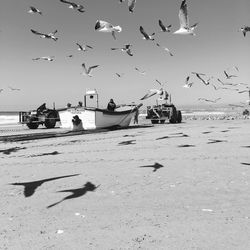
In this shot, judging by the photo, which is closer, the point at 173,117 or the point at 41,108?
the point at 41,108

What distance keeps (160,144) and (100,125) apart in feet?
29.7

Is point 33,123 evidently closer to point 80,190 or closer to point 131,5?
point 131,5

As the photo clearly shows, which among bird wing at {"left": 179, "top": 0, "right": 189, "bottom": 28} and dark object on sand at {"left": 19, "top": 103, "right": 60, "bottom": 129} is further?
dark object on sand at {"left": 19, "top": 103, "right": 60, "bottom": 129}

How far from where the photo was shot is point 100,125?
2233 centimetres

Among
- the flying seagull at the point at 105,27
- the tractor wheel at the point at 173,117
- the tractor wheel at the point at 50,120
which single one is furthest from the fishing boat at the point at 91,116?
the flying seagull at the point at 105,27

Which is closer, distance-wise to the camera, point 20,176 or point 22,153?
point 20,176

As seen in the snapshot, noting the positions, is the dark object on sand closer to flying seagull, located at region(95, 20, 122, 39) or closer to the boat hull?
the boat hull

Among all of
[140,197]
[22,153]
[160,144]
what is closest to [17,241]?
[140,197]

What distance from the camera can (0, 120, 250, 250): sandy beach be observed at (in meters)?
4.58

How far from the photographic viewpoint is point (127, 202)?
20.0 ft

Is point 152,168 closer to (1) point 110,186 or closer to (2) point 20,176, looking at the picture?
(1) point 110,186

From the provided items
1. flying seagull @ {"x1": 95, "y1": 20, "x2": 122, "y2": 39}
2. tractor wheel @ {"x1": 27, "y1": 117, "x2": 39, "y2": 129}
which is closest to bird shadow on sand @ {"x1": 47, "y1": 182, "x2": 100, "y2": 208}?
flying seagull @ {"x1": 95, "y1": 20, "x2": 122, "y2": 39}

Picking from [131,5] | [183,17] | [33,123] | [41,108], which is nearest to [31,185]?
[131,5]

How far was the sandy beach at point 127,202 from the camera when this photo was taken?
458 cm
